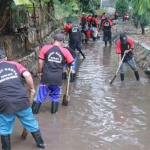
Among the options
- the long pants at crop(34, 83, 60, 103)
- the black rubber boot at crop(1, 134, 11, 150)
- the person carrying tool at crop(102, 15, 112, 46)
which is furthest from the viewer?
the person carrying tool at crop(102, 15, 112, 46)

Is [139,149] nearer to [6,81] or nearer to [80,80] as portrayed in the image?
[6,81]

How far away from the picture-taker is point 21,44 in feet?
35.5

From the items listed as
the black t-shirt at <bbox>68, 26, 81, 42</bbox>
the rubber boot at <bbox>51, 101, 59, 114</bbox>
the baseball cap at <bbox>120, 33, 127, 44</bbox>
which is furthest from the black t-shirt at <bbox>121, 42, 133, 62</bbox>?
the rubber boot at <bbox>51, 101, 59, 114</bbox>

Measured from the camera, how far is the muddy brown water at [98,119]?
563 centimetres

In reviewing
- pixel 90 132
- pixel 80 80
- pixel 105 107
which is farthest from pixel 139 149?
pixel 80 80

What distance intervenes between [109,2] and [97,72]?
32578 mm

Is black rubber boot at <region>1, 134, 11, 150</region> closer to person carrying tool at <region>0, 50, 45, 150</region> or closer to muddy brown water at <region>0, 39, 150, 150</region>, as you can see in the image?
person carrying tool at <region>0, 50, 45, 150</region>

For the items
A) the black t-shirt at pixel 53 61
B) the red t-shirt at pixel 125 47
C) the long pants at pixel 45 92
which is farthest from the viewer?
the red t-shirt at pixel 125 47

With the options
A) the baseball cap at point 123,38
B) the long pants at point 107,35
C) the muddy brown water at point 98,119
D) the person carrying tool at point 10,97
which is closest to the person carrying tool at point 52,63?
the muddy brown water at point 98,119

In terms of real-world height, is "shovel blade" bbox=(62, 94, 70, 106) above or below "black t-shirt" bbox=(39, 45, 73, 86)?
below

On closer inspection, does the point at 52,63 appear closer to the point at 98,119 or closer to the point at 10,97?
the point at 98,119

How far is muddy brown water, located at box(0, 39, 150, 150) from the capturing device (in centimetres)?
563

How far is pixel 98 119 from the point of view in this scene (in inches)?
271

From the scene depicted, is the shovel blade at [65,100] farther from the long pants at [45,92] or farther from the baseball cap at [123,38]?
the baseball cap at [123,38]
